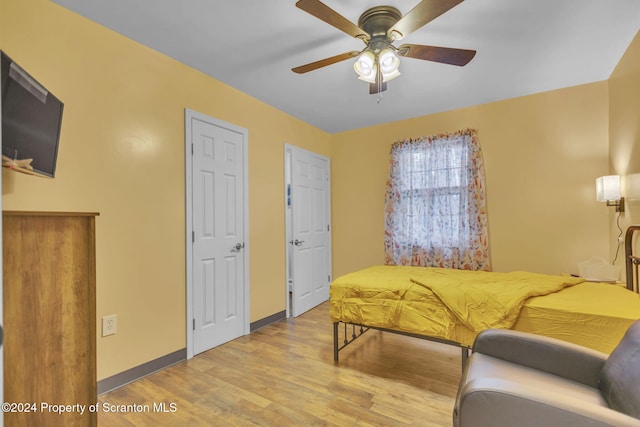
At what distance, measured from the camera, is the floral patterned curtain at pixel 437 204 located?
337 cm

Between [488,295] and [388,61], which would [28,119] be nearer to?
[388,61]

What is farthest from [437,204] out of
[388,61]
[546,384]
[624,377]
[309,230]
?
[624,377]

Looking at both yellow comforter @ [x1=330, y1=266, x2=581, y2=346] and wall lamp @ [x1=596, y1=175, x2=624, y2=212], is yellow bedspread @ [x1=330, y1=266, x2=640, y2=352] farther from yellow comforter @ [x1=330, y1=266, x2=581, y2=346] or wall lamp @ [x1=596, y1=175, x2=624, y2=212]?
wall lamp @ [x1=596, y1=175, x2=624, y2=212]

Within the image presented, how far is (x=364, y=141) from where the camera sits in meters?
4.24

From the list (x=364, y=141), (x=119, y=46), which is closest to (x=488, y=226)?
(x=364, y=141)

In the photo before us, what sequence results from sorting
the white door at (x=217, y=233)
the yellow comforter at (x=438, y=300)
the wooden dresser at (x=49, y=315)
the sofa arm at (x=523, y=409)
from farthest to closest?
the white door at (x=217, y=233)
the yellow comforter at (x=438, y=300)
the wooden dresser at (x=49, y=315)
the sofa arm at (x=523, y=409)

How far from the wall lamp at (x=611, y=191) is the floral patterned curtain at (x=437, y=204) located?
1.01 meters

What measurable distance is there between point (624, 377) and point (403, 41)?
2.40m

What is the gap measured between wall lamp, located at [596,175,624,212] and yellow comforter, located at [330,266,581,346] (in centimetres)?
82

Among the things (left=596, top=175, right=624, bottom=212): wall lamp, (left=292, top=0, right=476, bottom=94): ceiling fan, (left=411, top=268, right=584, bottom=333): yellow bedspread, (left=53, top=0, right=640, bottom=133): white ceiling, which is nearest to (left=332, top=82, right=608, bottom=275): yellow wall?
(left=53, top=0, right=640, bottom=133): white ceiling

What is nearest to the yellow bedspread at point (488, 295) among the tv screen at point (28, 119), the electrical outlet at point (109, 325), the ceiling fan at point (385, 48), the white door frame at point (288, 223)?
the ceiling fan at point (385, 48)

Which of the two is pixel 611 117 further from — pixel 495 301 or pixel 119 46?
pixel 119 46

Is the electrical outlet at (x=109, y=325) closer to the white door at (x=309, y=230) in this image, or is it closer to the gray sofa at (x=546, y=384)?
the white door at (x=309, y=230)

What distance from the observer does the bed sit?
5.59ft
